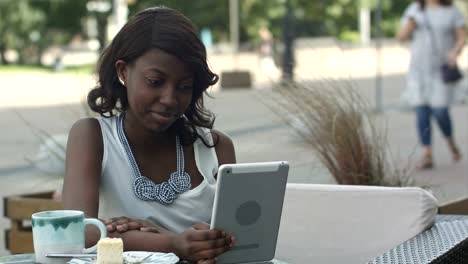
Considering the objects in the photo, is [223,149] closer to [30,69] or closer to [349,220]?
[349,220]

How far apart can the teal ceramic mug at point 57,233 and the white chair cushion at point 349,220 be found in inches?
56.2

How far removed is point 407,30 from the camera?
10.9 metres

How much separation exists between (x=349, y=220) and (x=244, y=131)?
9471mm

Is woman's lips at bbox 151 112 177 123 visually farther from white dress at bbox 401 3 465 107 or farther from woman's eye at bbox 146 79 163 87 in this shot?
white dress at bbox 401 3 465 107

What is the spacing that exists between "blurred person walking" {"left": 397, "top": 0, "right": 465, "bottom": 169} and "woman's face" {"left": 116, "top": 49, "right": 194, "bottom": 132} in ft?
25.9

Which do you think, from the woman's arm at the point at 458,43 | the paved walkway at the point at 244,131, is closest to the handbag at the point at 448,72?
the woman's arm at the point at 458,43

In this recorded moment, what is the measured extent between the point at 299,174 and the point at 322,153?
869 millimetres

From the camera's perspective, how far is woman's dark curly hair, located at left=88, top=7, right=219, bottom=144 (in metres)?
3.17

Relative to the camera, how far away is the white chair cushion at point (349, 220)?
4.05 metres

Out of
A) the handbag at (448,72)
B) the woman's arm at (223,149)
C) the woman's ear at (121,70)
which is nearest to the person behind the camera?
the woman's ear at (121,70)

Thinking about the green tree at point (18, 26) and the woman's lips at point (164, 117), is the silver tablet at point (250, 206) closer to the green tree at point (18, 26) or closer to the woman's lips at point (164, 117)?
the woman's lips at point (164, 117)

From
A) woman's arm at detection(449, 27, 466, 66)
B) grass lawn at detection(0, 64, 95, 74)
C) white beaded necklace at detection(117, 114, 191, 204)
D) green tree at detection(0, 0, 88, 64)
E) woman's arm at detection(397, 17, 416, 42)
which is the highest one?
white beaded necklace at detection(117, 114, 191, 204)

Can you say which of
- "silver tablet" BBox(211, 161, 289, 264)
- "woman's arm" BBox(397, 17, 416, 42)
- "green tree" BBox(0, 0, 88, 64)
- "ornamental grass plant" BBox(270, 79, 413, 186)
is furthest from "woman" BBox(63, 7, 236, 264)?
"green tree" BBox(0, 0, 88, 64)

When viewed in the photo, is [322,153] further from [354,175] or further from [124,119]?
[124,119]
